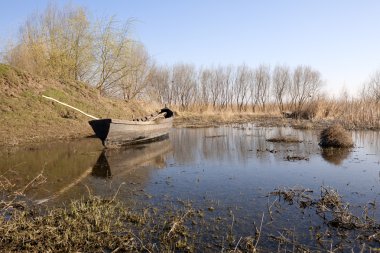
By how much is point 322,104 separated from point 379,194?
22.7m

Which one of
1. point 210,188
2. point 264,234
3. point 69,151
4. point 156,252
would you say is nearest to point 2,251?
point 156,252

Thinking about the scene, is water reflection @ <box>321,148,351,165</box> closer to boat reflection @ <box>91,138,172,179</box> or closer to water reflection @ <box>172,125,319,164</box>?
water reflection @ <box>172,125,319,164</box>

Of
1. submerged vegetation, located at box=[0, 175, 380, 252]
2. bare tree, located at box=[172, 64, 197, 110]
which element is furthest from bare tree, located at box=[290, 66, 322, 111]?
submerged vegetation, located at box=[0, 175, 380, 252]

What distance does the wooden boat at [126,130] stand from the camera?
38.0ft

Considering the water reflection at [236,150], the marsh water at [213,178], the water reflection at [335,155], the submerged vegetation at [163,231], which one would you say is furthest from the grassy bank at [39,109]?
the water reflection at [335,155]

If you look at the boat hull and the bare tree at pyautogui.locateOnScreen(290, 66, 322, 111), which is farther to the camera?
the bare tree at pyautogui.locateOnScreen(290, 66, 322, 111)

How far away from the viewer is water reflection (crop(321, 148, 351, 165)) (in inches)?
402

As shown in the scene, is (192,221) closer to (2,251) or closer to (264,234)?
(264,234)

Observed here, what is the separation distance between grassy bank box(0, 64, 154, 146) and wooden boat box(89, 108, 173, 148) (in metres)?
3.30

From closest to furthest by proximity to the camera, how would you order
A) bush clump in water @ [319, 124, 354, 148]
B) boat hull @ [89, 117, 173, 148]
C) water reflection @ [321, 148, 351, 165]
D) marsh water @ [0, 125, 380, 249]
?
marsh water @ [0, 125, 380, 249] < water reflection @ [321, 148, 351, 165] < boat hull @ [89, 117, 173, 148] < bush clump in water @ [319, 124, 354, 148]

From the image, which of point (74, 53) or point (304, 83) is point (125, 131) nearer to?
point (74, 53)

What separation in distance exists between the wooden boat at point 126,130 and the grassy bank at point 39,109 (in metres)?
3.30

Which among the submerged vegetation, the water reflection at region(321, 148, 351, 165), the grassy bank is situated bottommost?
the submerged vegetation

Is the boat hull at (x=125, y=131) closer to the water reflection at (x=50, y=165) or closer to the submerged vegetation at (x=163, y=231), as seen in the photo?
the water reflection at (x=50, y=165)
